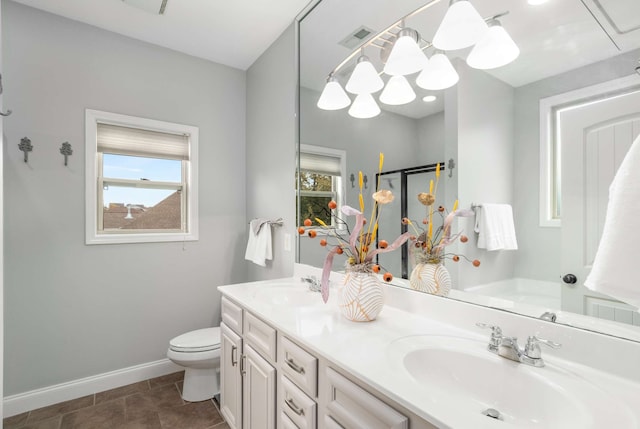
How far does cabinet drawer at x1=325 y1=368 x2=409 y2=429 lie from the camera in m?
0.76

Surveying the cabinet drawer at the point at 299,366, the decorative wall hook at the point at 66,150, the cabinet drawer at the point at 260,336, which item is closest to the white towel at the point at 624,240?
the cabinet drawer at the point at 299,366

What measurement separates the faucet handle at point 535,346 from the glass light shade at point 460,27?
1041 mm

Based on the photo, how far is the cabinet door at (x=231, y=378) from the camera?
1619 mm

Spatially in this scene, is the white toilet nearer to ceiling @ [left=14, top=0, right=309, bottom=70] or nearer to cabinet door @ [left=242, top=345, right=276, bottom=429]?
cabinet door @ [left=242, top=345, right=276, bottom=429]

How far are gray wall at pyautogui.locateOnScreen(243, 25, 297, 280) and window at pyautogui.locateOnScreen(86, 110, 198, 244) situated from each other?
0.52 metres

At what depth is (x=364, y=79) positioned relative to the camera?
1664mm

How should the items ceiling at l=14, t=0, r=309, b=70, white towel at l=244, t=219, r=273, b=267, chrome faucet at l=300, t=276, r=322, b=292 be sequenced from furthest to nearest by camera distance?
white towel at l=244, t=219, r=273, b=267 → ceiling at l=14, t=0, r=309, b=70 → chrome faucet at l=300, t=276, r=322, b=292

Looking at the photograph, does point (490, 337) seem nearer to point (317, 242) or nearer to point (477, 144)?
point (477, 144)

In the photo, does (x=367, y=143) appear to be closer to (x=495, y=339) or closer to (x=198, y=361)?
(x=495, y=339)

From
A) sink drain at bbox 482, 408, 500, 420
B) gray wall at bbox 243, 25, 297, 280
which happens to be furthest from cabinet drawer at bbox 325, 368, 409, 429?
gray wall at bbox 243, 25, 297, 280

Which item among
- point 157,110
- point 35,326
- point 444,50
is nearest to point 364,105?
point 444,50

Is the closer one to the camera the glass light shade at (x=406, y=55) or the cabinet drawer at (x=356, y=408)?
the cabinet drawer at (x=356, y=408)

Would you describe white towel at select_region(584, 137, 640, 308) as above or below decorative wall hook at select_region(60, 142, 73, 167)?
below

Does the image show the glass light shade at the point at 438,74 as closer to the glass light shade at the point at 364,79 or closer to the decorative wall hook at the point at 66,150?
the glass light shade at the point at 364,79
